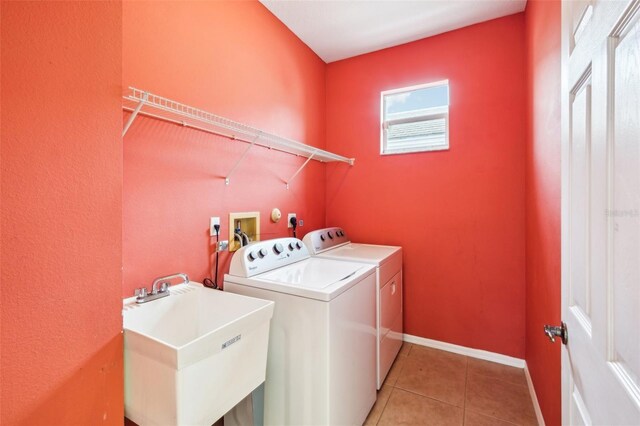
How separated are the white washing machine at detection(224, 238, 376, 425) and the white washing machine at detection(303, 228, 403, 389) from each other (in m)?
0.21

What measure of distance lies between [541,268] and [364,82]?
7.13ft

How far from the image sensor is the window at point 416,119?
2453 millimetres

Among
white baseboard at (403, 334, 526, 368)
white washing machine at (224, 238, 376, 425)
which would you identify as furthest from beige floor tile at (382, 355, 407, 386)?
white washing machine at (224, 238, 376, 425)

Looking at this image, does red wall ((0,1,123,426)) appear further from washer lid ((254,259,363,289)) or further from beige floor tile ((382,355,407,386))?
beige floor tile ((382,355,407,386))

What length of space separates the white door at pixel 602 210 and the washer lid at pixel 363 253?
1150mm

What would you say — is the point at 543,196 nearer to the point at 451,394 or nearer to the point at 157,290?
the point at 451,394

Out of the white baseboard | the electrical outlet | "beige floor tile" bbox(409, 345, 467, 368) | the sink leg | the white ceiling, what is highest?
the white ceiling

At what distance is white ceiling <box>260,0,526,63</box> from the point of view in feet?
6.74

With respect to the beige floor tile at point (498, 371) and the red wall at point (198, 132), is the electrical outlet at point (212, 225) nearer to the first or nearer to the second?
the red wall at point (198, 132)

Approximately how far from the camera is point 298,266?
1.82 m

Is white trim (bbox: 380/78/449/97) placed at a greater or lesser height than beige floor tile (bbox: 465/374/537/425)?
greater

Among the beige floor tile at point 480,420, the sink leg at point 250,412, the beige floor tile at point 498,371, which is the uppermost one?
the sink leg at point 250,412

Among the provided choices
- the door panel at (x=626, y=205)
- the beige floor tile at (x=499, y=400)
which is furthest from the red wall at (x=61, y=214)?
the beige floor tile at (x=499, y=400)

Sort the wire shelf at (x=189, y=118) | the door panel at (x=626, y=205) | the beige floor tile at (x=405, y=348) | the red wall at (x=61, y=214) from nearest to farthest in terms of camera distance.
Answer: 1. the door panel at (x=626, y=205)
2. the red wall at (x=61, y=214)
3. the wire shelf at (x=189, y=118)
4. the beige floor tile at (x=405, y=348)
